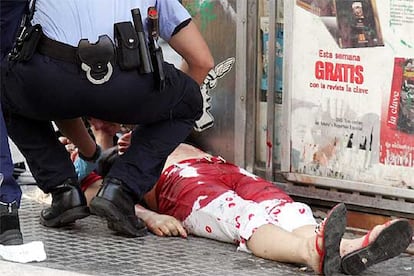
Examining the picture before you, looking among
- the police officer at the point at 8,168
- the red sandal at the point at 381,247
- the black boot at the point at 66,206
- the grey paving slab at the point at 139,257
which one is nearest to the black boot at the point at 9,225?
the police officer at the point at 8,168

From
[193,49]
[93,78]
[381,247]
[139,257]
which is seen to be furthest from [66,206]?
[381,247]

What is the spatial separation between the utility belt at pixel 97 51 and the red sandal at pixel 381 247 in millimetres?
1120

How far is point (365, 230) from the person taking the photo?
5.45 m

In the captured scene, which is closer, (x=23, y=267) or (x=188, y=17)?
(x=23, y=267)

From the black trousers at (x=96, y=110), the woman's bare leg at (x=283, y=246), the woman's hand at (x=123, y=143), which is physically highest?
the black trousers at (x=96, y=110)

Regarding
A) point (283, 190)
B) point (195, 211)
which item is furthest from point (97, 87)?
point (283, 190)

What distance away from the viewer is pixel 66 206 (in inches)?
210

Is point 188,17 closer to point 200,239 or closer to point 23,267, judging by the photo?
point 200,239

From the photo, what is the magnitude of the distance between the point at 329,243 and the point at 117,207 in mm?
1020

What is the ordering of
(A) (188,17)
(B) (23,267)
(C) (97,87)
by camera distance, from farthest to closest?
(A) (188,17) < (C) (97,87) < (B) (23,267)

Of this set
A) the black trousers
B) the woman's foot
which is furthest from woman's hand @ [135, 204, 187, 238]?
the woman's foot

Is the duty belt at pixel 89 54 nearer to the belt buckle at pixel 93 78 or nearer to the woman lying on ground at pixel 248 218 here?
the belt buckle at pixel 93 78

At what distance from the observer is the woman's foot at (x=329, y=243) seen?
4562 mm

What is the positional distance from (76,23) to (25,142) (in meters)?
0.60
